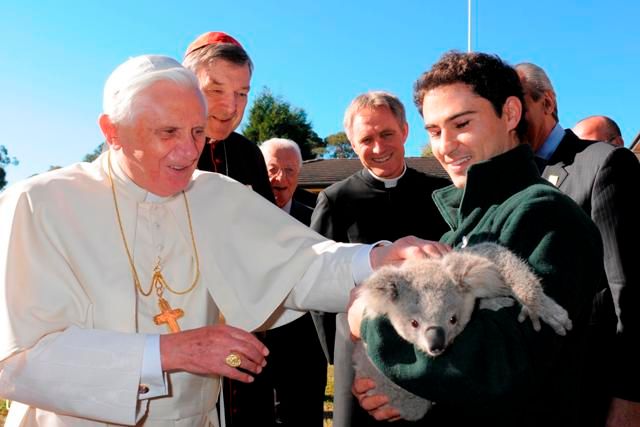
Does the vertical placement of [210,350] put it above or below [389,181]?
below

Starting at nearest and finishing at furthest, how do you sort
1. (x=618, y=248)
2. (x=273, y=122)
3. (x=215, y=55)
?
(x=618, y=248) → (x=215, y=55) → (x=273, y=122)

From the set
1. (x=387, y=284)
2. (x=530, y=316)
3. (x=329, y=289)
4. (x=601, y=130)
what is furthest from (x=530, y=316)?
(x=601, y=130)

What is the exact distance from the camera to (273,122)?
65812 mm

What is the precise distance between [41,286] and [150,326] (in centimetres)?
61

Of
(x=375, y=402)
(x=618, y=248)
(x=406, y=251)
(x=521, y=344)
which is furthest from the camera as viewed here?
(x=618, y=248)

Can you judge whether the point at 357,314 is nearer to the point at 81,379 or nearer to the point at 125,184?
the point at 81,379

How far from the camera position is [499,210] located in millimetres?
2193

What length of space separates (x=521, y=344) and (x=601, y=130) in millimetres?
6035

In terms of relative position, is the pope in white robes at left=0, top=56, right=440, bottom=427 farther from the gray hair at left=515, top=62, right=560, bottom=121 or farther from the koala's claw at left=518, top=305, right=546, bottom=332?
the gray hair at left=515, top=62, right=560, bottom=121

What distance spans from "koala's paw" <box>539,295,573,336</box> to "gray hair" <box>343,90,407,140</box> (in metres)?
3.07

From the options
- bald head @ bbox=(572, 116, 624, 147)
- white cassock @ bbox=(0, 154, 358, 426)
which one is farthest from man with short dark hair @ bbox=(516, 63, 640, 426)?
bald head @ bbox=(572, 116, 624, 147)

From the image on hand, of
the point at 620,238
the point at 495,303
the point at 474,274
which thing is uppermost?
the point at 620,238

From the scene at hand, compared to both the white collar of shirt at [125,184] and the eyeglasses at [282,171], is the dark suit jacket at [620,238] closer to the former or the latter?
the white collar of shirt at [125,184]

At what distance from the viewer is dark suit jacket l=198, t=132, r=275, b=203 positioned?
14.2 ft
